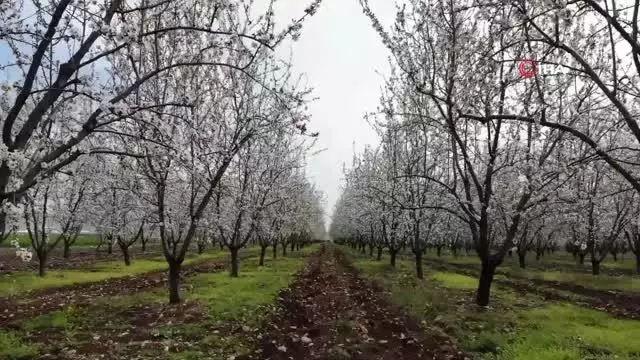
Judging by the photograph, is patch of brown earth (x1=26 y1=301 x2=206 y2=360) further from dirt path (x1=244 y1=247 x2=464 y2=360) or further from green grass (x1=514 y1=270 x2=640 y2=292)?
green grass (x1=514 y1=270 x2=640 y2=292)

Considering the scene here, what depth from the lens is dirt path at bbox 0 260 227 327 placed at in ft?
61.3

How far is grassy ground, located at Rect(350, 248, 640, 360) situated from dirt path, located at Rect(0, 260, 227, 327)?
12.7m

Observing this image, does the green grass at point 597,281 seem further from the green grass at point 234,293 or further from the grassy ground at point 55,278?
the grassy ground at point 55,278

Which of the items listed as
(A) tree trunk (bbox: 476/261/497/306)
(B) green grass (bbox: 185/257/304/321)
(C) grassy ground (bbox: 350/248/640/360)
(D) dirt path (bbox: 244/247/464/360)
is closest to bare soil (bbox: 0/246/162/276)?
(B) green grass (bbox: 185/257/304/321)

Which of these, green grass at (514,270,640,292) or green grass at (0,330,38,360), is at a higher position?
green grass at (514,270,640,292)

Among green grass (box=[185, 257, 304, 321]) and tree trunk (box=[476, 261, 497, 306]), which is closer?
green grass (box=[185, 257, 304, 321])

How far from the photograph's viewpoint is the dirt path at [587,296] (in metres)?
22.5

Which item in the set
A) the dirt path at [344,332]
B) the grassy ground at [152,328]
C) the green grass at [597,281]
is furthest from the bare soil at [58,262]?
the green grass at [597,281]

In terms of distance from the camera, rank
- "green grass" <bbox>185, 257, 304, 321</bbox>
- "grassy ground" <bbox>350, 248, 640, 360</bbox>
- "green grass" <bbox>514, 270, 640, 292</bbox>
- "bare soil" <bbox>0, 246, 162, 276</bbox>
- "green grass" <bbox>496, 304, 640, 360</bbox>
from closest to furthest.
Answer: "green grass" <bbox>496, 304, 640, 360</bbox>
"grassy ground" <bbox>350, 248, 640, 360</bbox>
"green grass" <bbox>185, 257, 304, 321</bbox>
"green grass" <bbox>514, 270, 640, 292</bbox>
"bare soil" <bbox>0, 246, 162, 276</bbox>

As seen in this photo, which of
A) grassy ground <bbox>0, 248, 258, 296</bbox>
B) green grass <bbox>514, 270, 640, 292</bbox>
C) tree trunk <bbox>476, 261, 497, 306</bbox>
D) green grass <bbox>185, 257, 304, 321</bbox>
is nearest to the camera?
green grass <bbox>185, 257, 304, 321</bbox>

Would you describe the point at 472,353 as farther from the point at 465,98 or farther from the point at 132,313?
the point at 132,313

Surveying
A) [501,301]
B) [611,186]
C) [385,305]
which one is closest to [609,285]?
[611,186]

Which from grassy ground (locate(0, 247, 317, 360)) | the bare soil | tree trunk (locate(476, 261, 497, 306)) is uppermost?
tree trunk (locate(476, 261, 497, 306))

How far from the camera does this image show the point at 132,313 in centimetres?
1822
